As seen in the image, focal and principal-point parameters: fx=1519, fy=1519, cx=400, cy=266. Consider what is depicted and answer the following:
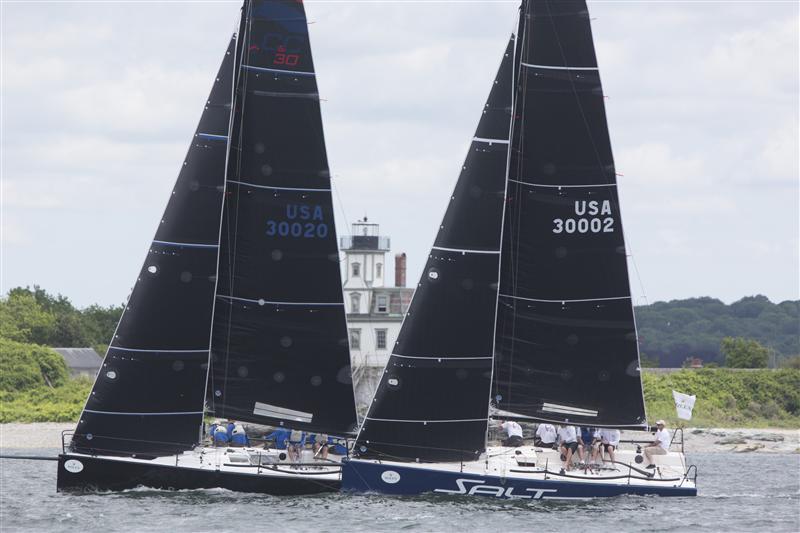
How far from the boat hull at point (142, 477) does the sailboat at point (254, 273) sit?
0.48m

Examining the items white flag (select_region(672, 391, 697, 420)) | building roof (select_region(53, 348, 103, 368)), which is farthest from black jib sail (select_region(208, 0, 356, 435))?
building roof (select_region(53, 348, 103, 368))

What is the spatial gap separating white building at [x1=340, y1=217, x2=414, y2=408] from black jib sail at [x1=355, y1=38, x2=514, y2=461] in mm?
43697

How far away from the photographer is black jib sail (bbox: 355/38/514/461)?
34844 millimetres

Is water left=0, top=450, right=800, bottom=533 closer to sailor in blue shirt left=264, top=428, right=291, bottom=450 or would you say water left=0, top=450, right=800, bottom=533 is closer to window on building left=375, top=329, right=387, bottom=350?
sailor in blue shirt left=264, top=428, right=291, bottom=450

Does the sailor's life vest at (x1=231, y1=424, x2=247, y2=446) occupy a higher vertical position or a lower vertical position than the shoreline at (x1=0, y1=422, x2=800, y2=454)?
lower

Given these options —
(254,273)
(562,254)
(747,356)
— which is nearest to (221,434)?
(254,273)

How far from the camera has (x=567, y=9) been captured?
34719 millimetres

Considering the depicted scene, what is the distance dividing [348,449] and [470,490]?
11.3 ft

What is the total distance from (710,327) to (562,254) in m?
115

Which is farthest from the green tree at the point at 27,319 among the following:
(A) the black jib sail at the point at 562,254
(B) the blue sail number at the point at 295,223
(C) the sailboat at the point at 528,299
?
(A) the black jib sail at the point at 562,254

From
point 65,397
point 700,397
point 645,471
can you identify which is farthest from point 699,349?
point 645,471

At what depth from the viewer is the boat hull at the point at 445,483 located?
3434 centimetres

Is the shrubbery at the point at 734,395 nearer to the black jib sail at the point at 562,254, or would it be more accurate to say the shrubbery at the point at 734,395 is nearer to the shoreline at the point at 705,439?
the shoreline at the point at 705,439

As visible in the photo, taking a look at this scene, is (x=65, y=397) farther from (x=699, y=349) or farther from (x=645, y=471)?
(x=699, y=349)
